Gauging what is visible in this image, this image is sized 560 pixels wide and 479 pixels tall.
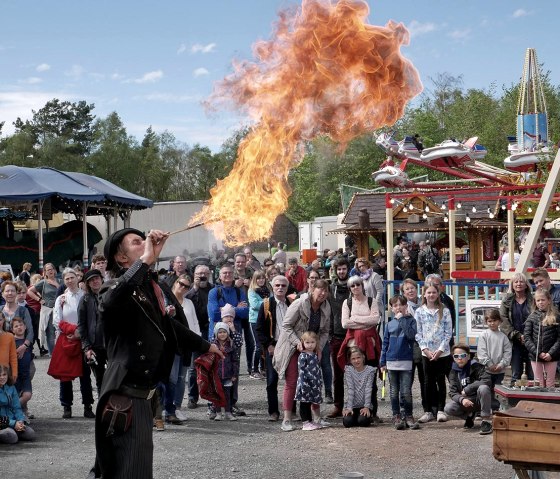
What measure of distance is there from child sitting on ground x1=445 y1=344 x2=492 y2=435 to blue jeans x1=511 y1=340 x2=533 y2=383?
0.61 metres

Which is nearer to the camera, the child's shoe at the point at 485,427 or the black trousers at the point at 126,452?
the black trousers at the point at 126,452

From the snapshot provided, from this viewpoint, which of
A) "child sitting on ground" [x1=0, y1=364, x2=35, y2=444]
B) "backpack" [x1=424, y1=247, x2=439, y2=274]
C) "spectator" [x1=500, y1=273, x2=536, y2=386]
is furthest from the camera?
"backpack" [x1=424, y1=247, x2=439, y2=274]

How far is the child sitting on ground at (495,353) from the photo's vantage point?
9180mm

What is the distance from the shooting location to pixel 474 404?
9000 mm

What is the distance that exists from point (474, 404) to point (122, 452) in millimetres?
5198

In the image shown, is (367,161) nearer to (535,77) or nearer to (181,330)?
(535,77)

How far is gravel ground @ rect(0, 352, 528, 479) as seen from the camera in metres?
7.34

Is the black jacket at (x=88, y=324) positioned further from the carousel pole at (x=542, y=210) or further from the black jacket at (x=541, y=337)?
the carousel pole at (x=542, y=210)

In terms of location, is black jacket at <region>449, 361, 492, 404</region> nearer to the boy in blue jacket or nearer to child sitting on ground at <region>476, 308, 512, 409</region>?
child sitting on ground at <region>476, 308, 512, 409</region>

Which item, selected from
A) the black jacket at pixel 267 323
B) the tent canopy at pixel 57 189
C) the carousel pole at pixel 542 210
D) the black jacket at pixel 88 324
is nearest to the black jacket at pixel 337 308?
the black jacket at pixel 267 323

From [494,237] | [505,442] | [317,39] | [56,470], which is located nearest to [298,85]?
[317,39]

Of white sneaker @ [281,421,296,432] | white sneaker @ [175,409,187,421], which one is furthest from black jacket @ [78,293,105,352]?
white sneaker @ [281,421,296,432]

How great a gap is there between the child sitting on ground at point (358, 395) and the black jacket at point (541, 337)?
1814 millimetres

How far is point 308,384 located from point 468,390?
1766 mm
